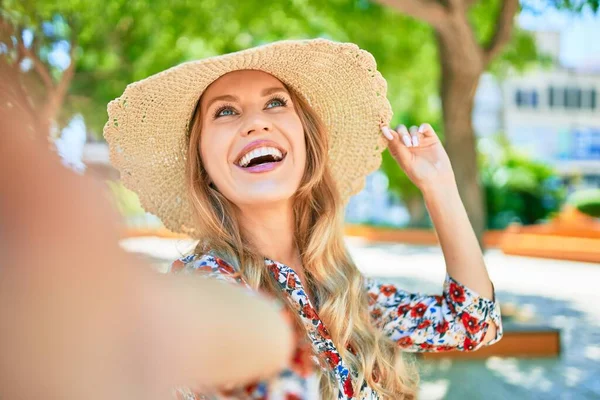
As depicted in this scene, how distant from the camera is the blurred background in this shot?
4641mm

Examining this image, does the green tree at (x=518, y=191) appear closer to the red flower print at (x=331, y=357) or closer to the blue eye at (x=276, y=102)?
the blue eye at (x=276, y=102)

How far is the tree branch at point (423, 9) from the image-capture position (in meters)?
4.91

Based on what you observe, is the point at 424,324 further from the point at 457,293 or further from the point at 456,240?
the point at 456,240

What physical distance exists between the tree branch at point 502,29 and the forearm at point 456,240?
4045 millimetres

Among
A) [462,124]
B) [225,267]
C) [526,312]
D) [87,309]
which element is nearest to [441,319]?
[225,267]

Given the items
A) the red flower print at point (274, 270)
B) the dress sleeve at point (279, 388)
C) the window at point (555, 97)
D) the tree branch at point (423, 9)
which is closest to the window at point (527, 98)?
the window at point (555, 97)

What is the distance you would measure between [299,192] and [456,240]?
0.52 m

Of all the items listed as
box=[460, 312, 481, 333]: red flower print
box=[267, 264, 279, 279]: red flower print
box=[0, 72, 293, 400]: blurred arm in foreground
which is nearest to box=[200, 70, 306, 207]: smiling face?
box=[267, 264, 279, 279]: red flower print

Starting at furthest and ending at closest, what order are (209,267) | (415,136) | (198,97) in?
(415,136) < (198,97) < (209,267)

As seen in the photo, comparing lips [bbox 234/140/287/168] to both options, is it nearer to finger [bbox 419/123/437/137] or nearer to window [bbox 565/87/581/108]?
finger [bbox 419/123/437/137]

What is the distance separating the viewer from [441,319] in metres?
1.93

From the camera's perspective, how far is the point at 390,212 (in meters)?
29.6

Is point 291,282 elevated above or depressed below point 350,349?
above

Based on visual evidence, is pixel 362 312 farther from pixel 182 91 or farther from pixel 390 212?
pixel 390 212
